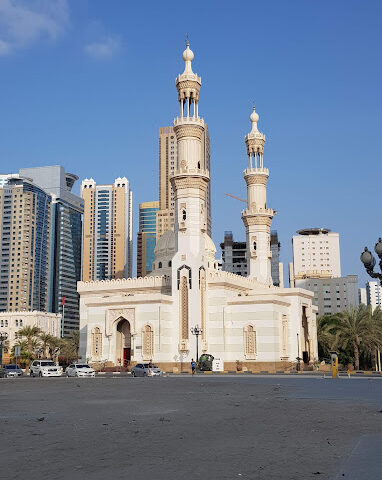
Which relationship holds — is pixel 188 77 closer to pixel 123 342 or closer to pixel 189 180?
pixel 189 180

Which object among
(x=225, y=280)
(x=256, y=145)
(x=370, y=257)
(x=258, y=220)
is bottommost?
(x=370, y=257)

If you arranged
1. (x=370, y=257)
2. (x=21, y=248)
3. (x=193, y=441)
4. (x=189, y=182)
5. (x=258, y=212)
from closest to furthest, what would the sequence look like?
(x=193, y=441) < (x=370, y=257) < (x=189, y=182) < (x=258, y=212) < (x=21, y=248)

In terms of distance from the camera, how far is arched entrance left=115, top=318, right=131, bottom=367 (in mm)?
65312

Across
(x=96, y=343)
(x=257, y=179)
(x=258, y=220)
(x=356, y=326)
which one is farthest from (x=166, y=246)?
(x=356, y=326)

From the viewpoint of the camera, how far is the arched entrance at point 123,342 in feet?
214

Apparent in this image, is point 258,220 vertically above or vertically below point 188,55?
below

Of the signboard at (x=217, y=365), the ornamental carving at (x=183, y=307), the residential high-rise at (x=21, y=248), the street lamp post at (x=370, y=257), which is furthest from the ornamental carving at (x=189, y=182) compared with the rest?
the residential high-rise at (x=21, y=248)

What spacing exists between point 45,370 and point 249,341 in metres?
20.7

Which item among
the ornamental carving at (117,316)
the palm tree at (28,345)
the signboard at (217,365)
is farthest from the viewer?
the palm tree at (28,345)

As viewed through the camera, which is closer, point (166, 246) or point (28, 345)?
point (166, 246)

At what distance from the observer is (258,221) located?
75.5 metres

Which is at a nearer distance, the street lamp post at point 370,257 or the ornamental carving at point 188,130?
the street lamp post at point 370,257

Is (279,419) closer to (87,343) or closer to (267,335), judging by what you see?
(267,335)

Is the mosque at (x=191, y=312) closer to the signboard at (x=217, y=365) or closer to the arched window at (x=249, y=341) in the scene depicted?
the arched window at (x=249, y=341)
